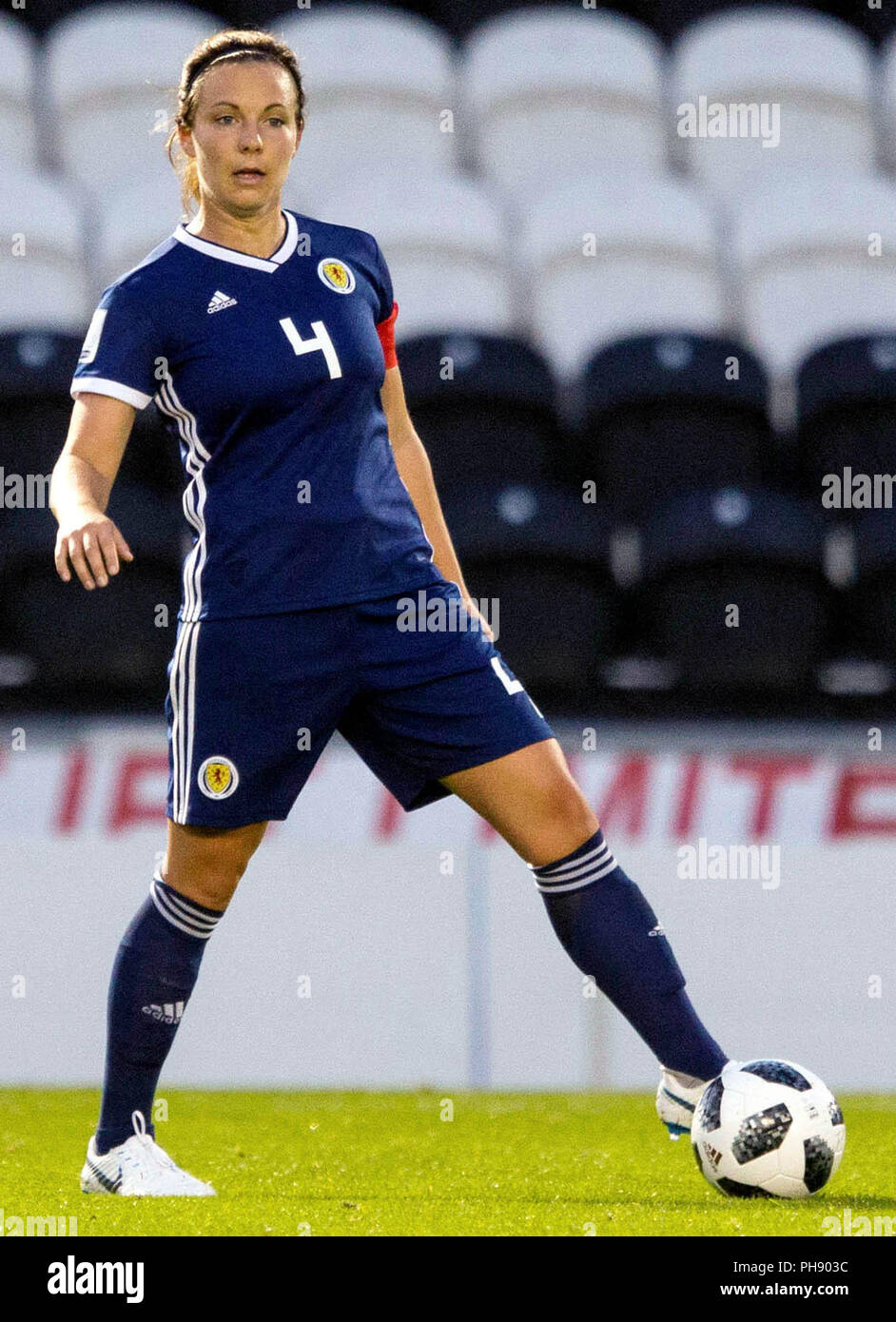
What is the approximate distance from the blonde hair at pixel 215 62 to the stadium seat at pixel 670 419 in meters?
4.15

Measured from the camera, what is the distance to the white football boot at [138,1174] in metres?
2.98

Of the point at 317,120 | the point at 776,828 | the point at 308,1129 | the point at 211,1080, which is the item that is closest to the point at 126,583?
the point at 211,1080

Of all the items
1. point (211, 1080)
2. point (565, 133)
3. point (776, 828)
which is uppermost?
point (565, 133)

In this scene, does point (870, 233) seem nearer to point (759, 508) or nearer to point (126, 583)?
point (759, 508)

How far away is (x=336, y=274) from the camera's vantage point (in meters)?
3.01

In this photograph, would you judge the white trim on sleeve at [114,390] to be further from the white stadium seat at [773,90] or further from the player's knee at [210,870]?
the white stadium seat at [773,90]

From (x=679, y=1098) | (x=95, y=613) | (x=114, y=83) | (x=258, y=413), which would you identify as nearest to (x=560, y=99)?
(x=114, y=83)

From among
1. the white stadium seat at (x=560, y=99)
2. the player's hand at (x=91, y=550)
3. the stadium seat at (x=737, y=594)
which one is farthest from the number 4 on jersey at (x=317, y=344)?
the white stadium seat at (x=560, y=99)

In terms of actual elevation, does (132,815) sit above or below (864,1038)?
above

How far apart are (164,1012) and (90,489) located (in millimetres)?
847

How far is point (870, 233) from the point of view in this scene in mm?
8195

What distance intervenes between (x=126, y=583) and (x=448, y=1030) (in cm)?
192
